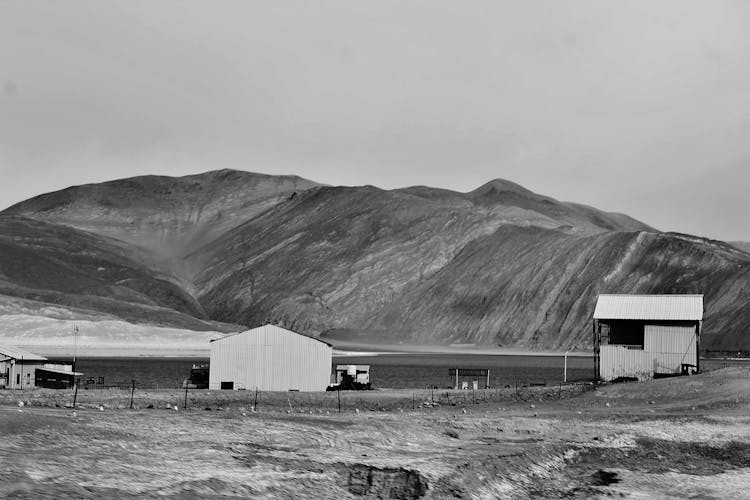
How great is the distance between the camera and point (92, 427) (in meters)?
27.9

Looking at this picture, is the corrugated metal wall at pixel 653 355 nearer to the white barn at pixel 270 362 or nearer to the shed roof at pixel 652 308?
the shed roof at pixel 652 308

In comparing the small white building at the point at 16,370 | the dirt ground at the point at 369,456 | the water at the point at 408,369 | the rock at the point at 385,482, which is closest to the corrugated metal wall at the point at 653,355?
the water at the point at 408,369

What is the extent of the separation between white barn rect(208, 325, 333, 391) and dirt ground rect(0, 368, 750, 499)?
26.7 metres

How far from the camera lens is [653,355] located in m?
69.8

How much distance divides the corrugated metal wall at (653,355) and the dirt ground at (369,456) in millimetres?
26922

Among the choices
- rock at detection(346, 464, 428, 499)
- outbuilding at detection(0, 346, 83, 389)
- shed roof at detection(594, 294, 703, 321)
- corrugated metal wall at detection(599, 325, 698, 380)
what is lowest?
rock at detection(346, 464, 428, 499)

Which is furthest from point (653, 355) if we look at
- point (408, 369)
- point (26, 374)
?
point (408, 369)

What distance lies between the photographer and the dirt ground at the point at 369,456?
22594 millimetres

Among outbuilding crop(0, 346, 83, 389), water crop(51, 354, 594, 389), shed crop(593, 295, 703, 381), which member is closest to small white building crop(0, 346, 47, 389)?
outbuilding crop(0, 346, 83, 389)

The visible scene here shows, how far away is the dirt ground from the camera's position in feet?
74.1

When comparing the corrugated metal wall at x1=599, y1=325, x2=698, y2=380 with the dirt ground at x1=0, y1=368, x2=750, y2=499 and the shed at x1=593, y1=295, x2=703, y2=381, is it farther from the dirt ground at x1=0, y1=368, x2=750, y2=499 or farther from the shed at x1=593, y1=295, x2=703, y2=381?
the dirt ground at x1=0, y1=368, x2=750, y2=499

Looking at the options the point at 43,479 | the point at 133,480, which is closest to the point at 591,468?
the point at 133,480

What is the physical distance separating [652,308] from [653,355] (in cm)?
446

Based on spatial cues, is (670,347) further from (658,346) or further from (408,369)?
(408,369)
